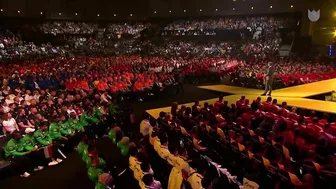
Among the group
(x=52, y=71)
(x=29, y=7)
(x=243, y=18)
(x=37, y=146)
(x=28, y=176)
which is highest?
(x=29, y=7)

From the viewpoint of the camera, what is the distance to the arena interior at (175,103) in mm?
6230

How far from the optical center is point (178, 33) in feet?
125

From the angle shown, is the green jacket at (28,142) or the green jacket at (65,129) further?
the green jacket at (65,129)

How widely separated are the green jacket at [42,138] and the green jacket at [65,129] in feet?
1.90

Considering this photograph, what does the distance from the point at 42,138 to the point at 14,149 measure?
809 mm

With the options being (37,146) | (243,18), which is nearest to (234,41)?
(243,18)

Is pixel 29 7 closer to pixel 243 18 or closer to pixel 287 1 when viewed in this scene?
pixel 243 18

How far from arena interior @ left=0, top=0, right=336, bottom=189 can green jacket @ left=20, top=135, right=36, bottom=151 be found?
3cm

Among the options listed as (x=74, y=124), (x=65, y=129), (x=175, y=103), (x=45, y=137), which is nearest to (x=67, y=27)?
(x=74, y=124)

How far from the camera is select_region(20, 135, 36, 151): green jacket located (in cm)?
818

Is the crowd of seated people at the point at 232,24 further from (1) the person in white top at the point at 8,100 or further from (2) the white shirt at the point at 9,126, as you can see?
(2) the white shirt at the point at 9,126

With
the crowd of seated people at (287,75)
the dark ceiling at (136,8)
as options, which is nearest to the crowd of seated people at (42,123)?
the crowd of seated people at (287,75)

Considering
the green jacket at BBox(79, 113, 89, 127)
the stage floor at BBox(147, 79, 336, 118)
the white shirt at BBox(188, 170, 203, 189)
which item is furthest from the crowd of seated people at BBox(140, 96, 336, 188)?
the green jacket at BBox(79, 113, 89, 127)

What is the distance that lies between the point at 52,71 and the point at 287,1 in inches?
950
